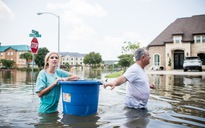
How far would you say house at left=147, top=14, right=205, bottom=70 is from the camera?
33.8 meters

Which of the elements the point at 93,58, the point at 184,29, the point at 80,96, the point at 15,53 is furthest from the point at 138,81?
the point at 93,58

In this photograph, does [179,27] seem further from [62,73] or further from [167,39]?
[62,73]

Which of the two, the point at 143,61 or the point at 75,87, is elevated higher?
the point at 143,61

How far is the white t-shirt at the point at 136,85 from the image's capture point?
4324mm

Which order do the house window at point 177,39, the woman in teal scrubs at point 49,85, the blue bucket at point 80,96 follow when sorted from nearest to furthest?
the blue bucket at point 80,96, the woman in teal scrubs at point 49,85, the house window at point 177,39

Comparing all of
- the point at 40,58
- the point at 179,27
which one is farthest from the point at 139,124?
the point at 40,58

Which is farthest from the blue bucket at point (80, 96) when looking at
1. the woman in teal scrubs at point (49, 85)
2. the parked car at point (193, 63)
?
the parked car at point (193, 63)

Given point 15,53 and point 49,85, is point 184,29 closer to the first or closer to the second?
point 49,85

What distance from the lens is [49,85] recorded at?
4191 millimetres

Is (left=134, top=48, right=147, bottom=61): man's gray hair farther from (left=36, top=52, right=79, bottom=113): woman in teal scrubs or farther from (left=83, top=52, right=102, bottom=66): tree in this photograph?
(left=83, top=52, right=102, bottom=66): tree

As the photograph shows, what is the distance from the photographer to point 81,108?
3.98m

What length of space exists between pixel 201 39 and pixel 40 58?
57.1 meters

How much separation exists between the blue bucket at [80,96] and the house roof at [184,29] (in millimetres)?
33171

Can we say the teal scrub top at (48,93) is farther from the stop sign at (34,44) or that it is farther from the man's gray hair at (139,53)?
the stop sign at (34,44)
